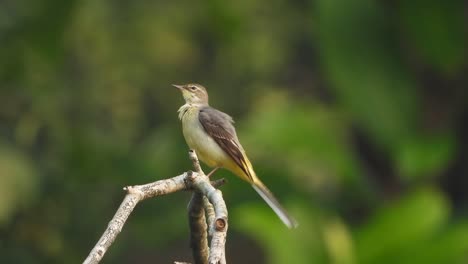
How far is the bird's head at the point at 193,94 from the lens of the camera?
4.95 m

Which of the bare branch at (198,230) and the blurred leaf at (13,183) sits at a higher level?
the bare branch at (198,230)

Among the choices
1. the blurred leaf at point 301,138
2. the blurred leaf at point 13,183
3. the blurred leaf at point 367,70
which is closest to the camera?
the blurred leaf at point 13,183

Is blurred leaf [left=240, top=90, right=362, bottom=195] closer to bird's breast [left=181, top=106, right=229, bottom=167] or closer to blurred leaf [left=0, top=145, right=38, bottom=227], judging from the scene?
blurred leaf [left=0, top=145, right=38, bottom=227]

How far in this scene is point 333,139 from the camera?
992 cm

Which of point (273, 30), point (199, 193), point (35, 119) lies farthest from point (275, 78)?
point (199, 193)

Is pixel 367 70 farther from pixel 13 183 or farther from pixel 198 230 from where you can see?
pixel 198 230

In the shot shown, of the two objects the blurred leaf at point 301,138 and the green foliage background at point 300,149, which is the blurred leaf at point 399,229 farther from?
the blurred leaf at point 301,138

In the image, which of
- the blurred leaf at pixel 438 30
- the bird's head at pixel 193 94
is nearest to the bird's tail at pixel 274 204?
the bird's head at pixel 193 94

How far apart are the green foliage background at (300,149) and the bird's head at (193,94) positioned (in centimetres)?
404

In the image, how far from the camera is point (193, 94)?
498cm

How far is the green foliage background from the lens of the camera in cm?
916

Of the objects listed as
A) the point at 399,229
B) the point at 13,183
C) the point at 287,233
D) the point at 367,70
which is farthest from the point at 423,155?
the point at 13,183

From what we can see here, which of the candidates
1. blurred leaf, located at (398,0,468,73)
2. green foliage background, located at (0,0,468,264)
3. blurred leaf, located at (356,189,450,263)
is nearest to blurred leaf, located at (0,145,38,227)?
green foliage background, located at (0,0,468,264)

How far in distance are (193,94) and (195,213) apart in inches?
48.0
